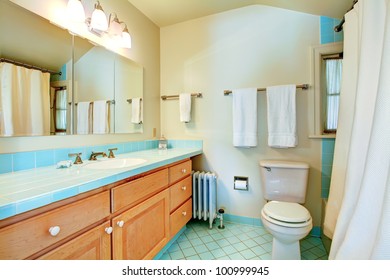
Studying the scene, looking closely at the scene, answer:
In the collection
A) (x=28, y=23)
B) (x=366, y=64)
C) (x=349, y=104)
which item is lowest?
(x=349, y=104)

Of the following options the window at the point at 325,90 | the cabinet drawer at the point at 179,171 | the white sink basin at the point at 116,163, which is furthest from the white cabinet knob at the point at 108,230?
the window at the point at 325,90

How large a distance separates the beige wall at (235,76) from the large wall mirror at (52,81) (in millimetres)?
734

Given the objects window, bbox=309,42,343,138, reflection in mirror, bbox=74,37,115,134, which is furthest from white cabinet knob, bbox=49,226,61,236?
window, bbox=309,42,343,138

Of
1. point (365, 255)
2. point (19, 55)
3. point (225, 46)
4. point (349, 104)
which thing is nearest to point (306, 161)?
point (349, 104)

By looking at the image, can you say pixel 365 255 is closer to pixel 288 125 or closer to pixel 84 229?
pixel 288 125

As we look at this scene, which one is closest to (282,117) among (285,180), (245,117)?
(245,117)

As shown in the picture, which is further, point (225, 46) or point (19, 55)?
point (225, 46)

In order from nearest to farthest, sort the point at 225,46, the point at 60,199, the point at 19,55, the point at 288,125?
the point at 60,199
the point at 19,55
the point at 288,125
the point at 225,46

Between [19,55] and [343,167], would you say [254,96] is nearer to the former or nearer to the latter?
[343,167]

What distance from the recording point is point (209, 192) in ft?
5.82

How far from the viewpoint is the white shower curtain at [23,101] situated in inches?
35.8

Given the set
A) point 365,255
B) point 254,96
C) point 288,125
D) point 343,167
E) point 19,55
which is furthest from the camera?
point 254,96

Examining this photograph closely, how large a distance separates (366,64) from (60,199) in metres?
1.45

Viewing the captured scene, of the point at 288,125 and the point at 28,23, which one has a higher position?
the point at 28,23
